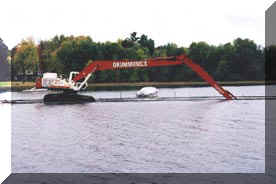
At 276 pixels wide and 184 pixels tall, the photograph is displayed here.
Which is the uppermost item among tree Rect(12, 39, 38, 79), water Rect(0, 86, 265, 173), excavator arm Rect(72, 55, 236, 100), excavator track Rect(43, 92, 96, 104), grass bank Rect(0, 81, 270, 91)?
tree Rect(12, 39, 38, 79)

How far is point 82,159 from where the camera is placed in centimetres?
827

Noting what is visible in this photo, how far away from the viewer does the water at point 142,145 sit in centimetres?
746

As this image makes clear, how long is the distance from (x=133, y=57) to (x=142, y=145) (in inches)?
1221

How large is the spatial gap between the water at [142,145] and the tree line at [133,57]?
24548 millimetres

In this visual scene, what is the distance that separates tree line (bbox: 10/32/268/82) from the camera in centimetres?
4094

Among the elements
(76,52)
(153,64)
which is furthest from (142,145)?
(76,52)

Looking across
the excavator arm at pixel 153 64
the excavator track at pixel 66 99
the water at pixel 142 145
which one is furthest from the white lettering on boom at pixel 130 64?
the water at pixel 142 145

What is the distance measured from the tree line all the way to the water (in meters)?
24.5

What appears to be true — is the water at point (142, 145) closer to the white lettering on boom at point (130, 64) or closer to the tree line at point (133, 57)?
the white lettering on boom at point (130, 64)

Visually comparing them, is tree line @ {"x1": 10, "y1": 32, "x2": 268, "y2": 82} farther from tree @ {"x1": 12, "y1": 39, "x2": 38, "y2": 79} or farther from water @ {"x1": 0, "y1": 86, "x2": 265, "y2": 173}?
water @ {"x1": 0, "y1": 86, "x2": 265, "y2": 173}

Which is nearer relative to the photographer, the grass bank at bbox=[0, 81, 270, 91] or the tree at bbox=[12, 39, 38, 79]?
the grass bank at bbox=[0, 81, 270, 91]

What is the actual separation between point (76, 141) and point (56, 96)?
1579 cm

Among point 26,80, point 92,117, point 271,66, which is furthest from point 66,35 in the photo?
point 92,117

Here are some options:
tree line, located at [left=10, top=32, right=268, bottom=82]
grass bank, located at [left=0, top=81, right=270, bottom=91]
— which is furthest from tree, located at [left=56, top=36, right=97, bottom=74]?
grass bank, located at [left=0, top=81, right=270, bottom=91]
